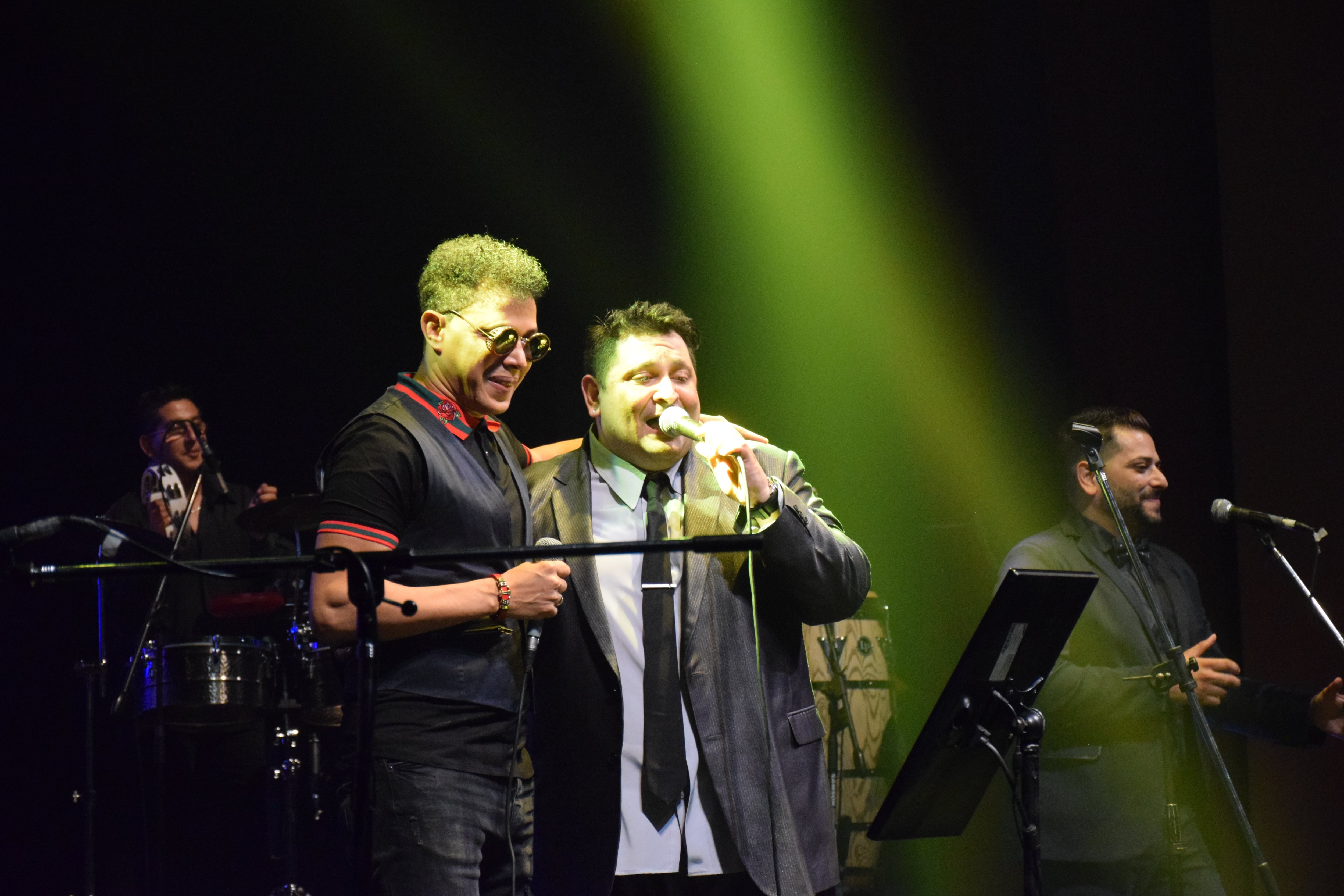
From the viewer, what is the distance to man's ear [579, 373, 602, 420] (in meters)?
2.73

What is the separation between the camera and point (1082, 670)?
3869 mm

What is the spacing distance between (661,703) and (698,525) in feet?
1.37

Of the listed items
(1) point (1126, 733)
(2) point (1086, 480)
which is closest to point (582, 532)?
(1) point (1126, 733)

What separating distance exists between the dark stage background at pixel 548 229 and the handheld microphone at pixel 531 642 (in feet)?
11.4

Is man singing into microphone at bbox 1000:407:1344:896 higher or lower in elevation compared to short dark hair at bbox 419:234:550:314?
lower

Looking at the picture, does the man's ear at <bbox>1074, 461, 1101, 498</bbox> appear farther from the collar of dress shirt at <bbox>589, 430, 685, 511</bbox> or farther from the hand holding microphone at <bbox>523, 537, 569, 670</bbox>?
the hand holding microphone at <bbox>523, 537, 569, 670</bbox>

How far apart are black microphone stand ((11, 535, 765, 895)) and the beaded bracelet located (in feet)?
1.29

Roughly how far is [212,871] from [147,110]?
403cm

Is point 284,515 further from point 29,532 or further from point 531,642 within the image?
point 29,532

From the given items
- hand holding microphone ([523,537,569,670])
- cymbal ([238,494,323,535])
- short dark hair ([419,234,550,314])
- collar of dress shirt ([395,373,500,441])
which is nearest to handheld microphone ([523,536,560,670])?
hand holding microphone ([523,537,569,670])

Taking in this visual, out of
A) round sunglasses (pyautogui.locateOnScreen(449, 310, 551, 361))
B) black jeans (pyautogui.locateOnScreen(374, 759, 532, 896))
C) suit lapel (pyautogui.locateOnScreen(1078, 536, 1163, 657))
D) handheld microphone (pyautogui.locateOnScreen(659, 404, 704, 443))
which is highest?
round sunglasses (pyautogui.locateOnScreen(449, 310, 551, 361))

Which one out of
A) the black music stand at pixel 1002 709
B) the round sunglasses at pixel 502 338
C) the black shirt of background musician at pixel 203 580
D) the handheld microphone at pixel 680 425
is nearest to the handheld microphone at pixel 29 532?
the handheld microphone at pixel 680 425

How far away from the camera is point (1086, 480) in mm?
4426

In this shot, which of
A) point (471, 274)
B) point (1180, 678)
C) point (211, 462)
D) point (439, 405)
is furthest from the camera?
point (211, 462)
